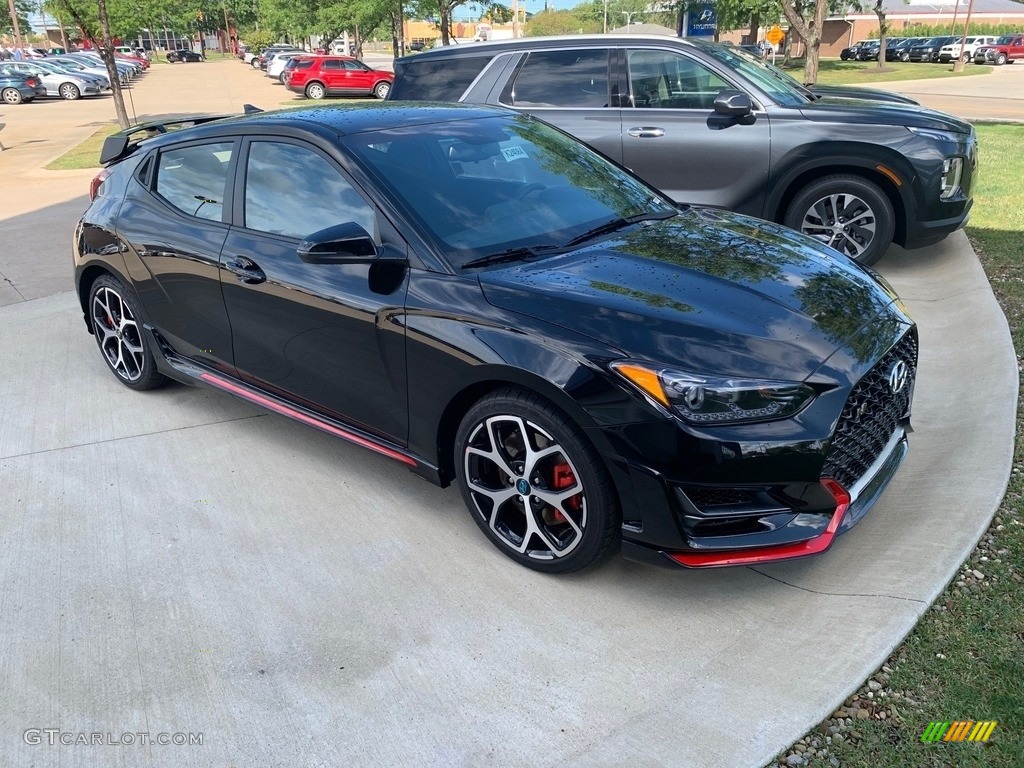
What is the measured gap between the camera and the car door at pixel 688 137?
668 centimetres

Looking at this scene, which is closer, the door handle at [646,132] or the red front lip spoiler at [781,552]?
the red front lip spoiler at [781,552]

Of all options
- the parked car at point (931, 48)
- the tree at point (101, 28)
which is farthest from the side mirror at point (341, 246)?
the parked car at point (931, 48)

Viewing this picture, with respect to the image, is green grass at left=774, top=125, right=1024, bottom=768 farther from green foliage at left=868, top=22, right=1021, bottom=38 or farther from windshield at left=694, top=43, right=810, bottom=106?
green foliage at left=868, top=22, right=1021, bottom=38

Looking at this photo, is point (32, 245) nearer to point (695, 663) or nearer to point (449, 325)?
point (449, 325)

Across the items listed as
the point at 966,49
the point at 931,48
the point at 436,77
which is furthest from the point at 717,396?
the point at 931,48

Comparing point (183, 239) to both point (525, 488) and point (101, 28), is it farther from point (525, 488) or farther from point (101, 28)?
point (101, 28)

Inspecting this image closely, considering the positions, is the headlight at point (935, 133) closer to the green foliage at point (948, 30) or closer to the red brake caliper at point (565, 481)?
the red brake caliper at point (565, 481)

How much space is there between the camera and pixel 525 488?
3176 mm

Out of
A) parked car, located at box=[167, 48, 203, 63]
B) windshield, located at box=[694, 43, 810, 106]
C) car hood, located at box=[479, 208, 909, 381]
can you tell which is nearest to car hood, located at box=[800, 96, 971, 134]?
windshield, located at box=[694, 43, 810, 106]

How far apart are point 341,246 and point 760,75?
5.05 metres

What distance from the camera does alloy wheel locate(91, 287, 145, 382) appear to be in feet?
16.8

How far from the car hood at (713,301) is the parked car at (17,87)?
3920 cm

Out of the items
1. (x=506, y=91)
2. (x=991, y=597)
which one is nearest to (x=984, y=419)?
(x=991, y=597)

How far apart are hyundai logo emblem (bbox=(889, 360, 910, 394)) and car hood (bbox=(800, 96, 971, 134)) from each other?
148 inches
